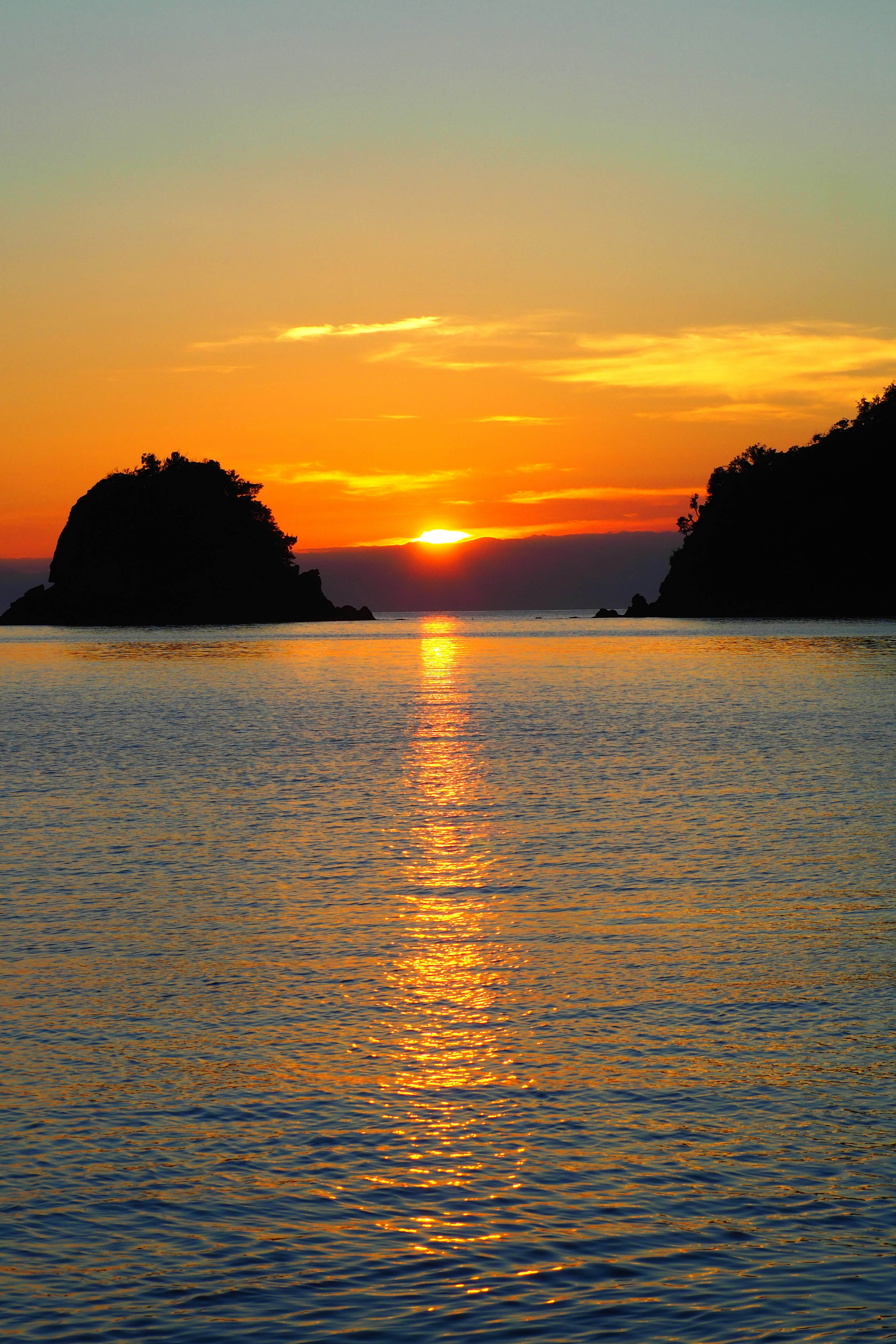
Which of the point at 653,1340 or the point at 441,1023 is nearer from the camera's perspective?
the point at 653,1340

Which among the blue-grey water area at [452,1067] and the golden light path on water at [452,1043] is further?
the golden light path on water at [452,1043]

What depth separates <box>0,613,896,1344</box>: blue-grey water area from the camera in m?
6.59

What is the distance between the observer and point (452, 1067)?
9844 millimetres

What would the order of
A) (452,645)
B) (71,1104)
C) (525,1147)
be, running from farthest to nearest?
1. (452,645)
2. (71,1104)
3. (525,1147)

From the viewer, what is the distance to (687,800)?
25.3m

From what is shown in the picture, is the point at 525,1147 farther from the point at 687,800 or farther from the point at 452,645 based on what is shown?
the point at 452,645

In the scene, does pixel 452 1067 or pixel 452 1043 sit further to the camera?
pixel 452 1043

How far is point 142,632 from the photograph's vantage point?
655 feet

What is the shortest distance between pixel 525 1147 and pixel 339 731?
36.7m

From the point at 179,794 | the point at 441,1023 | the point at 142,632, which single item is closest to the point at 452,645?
the point at 142,632

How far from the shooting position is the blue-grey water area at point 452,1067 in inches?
259

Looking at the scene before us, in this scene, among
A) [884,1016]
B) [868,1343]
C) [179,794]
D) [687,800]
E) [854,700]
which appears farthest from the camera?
[854,700]

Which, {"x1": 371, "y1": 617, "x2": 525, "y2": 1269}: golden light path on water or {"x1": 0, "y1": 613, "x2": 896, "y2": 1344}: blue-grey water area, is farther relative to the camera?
{"x1": 371, "y1": 617, "x2": 525, "y2": 1269}: golden light path on water

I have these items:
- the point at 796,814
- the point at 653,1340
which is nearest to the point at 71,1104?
the point at 653,1340
